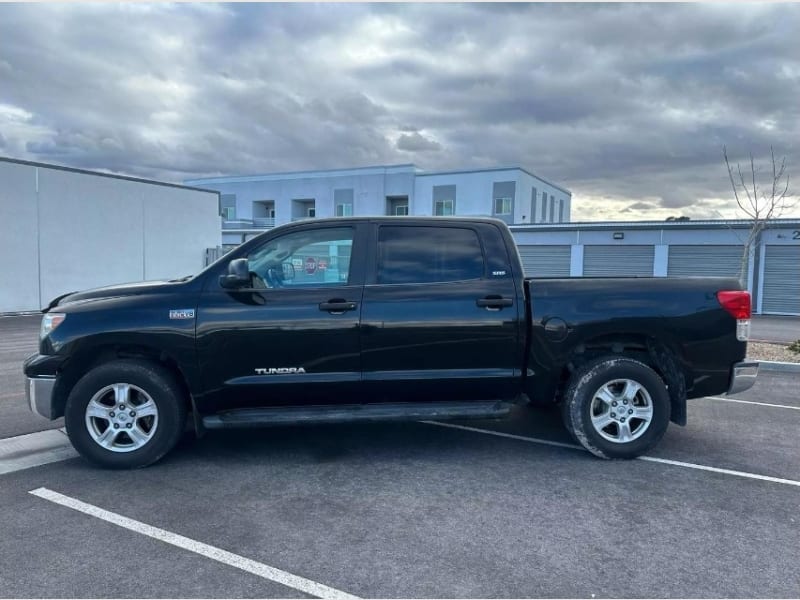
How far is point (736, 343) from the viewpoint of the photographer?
15.9ft

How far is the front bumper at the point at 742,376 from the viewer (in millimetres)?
4898

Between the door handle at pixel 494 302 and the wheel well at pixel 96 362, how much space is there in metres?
2.48

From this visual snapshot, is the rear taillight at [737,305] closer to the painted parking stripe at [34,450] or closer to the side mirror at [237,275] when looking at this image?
the side mirror at [237,275]

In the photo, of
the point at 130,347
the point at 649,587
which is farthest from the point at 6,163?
the point at 649,587

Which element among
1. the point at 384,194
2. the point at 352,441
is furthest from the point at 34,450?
the point at 384,194

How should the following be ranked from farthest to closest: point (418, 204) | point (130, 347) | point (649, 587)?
point (418, 204) → point (130, 347) → point (649, 587)

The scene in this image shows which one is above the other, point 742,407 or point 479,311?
point 479,311

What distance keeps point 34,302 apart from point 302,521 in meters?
18.1

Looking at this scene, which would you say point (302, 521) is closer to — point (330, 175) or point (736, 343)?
point (736, 343)

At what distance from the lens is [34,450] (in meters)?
4.91

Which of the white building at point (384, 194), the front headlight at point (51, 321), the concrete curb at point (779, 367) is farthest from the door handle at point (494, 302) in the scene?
the white building at point (384, 194)

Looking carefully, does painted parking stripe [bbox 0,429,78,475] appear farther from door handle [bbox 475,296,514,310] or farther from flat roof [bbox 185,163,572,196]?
flat roof [bbox 185,163,572,196]

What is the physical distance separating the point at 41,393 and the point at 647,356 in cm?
504

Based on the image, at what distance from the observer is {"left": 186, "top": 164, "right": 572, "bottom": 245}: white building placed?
4722 cm
